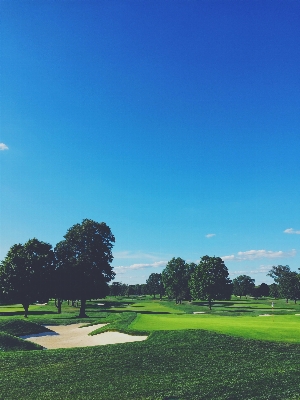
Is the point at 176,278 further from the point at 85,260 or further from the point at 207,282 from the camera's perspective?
the point at 85,260

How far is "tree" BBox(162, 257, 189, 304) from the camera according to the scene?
390 ft

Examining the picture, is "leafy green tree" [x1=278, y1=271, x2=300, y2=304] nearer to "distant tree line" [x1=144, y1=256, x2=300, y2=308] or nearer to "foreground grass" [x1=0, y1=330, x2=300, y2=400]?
"distant tree line" [x1=144, y1=256, x2=300, y2=308]

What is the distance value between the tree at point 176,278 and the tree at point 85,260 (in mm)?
50402

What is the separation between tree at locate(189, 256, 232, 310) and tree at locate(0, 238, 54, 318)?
39.2 meters

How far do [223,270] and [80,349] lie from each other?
7043 centimetres

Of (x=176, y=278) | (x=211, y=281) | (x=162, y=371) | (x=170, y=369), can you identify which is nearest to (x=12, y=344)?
(x=162, y=371)

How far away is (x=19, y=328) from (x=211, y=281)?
53521 millimetres

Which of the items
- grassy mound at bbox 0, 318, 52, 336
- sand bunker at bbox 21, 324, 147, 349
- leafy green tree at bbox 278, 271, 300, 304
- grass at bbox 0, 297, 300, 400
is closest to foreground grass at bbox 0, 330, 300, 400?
grass at bbox 0, 297, 300, 400

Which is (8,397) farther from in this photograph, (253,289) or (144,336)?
(253,289)

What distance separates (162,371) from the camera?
67.7 ft

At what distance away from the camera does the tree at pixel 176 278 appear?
11900 cm

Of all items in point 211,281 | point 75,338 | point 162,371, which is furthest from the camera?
point 211,281

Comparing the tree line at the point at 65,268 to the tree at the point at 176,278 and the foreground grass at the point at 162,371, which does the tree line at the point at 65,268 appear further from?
the tree at the point at 176,278

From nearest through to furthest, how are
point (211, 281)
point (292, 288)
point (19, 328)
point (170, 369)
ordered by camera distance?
point (170, 369), point (19, 328), point (211, 281), point (292, 288)
